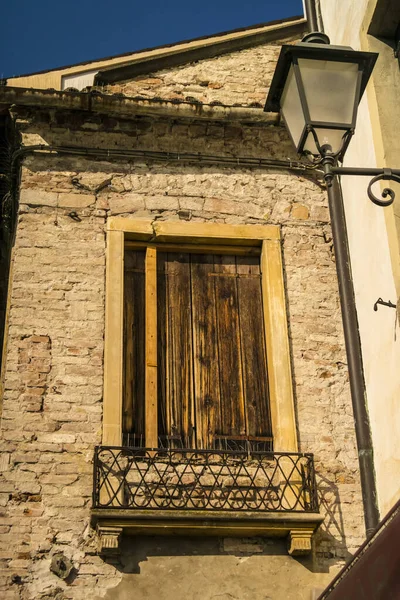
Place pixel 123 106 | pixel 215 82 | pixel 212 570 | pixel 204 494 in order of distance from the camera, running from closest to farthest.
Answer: pixel 212 570, pixel 204 494, pixel 123 106, pixel 215 82

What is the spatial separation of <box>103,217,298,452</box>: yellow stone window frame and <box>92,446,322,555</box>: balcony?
18cm

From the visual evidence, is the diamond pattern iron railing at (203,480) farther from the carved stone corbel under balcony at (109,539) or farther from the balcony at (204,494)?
the carved stone corbel under balcony at (109,539)

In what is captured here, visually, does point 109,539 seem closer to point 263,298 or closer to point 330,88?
point 263,298

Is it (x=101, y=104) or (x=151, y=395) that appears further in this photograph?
(x=101, y=104)

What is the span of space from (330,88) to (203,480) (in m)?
3.00

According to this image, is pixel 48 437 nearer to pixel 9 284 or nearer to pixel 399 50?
pixel 9 284

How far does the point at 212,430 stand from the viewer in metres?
7.31

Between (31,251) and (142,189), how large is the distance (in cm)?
104

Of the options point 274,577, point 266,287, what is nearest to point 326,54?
point 266,287

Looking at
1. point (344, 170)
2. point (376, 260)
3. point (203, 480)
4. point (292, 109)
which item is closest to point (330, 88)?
point (292, 109)

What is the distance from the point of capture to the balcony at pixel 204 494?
6641 mm

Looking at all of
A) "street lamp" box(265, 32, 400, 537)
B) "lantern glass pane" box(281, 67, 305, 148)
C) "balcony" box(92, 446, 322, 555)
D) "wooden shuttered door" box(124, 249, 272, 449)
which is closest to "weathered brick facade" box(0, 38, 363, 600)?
"balcony" box(92, 446, 322, 555)

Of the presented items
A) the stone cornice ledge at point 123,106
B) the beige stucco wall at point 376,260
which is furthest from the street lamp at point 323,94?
the stone cornice ledge at point 123,106

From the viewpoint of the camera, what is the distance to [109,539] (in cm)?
656
